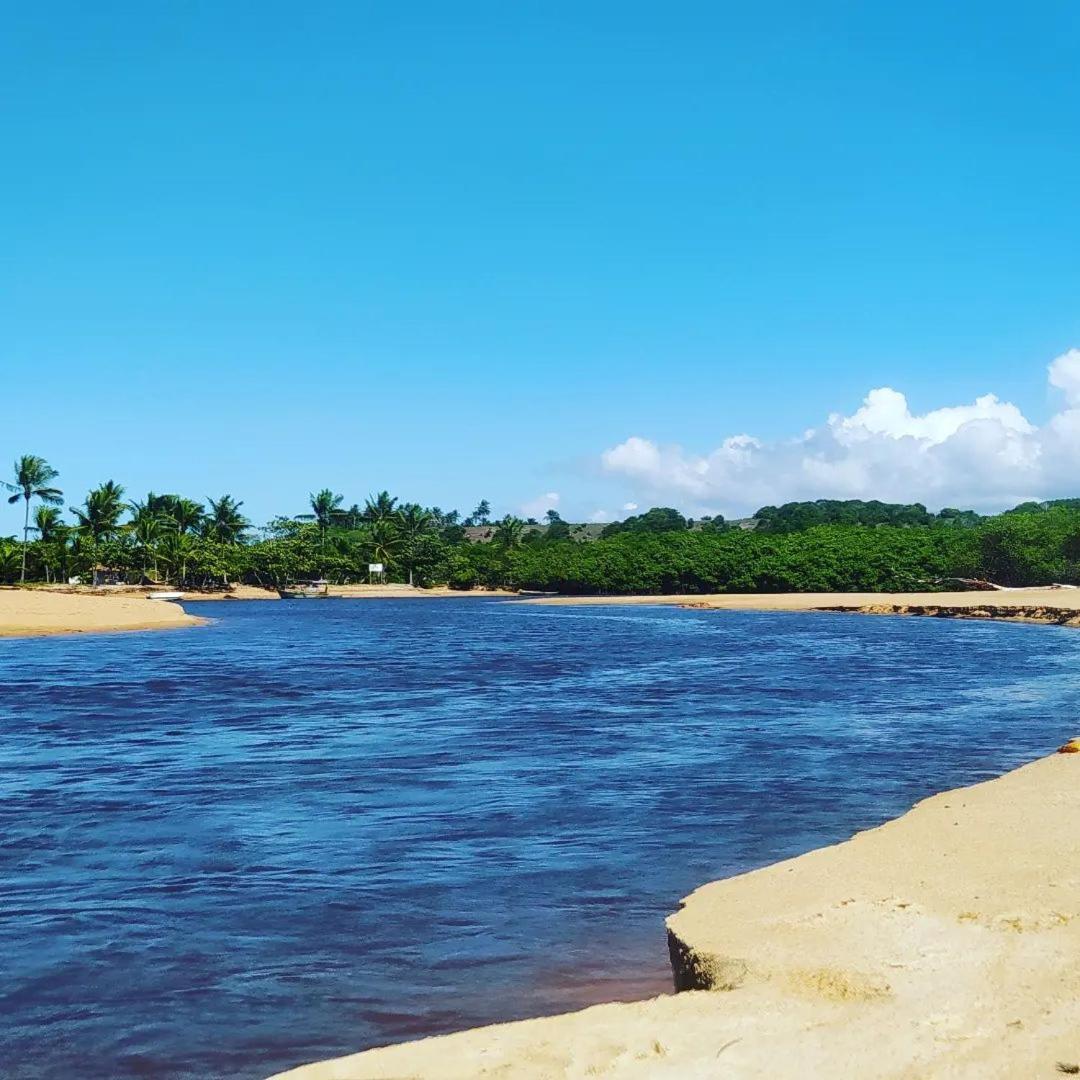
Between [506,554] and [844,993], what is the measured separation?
168m

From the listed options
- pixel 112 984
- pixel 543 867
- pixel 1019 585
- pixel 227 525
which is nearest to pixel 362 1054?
pixel 112 984

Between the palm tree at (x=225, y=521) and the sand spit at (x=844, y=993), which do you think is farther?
the palm tree at (x=225, y=521)

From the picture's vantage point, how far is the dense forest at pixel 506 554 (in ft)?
401

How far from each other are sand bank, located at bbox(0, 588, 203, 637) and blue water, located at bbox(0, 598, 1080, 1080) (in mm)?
32618

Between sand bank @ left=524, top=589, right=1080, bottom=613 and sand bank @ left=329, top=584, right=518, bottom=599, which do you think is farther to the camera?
sand bank @ left=329, top=584, right=518, bottom=599

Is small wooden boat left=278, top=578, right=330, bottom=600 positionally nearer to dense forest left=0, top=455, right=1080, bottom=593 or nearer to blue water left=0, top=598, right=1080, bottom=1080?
dense forest left=0, top=455, right=1080, bottom=593

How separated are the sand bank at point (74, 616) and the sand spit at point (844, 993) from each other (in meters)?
65.7

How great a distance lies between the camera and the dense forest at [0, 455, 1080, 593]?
4818 inches

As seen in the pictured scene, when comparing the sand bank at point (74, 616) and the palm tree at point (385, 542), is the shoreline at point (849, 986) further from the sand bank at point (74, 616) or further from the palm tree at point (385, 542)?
the palm tree at point (385, 542)

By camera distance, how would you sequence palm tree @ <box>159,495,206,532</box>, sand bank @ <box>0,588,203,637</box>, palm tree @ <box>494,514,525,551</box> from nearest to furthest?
sand bank @ <box>0,588,203,637</box> → palm tree @ <box>159,495,206,532</box> → palm tree @ <box>494,514,525,551</box>

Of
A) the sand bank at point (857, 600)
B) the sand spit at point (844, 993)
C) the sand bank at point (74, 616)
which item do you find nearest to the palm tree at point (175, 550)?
the sand bank at point (857, 600)

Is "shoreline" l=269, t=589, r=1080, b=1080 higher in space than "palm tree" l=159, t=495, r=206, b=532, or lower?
lower

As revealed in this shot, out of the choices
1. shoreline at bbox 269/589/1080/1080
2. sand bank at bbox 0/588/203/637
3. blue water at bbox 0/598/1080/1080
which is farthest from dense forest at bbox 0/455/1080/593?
shoreline at bbox 269/589/1080/1080

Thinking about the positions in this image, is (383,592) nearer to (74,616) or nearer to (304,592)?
(304,592)
